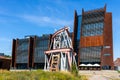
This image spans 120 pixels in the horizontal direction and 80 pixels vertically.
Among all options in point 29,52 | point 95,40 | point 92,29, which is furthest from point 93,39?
point 29,52

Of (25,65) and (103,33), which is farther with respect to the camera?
(25,65)

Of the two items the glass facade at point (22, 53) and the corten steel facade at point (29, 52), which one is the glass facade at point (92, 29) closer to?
the corten steel facade at point (29, 52)

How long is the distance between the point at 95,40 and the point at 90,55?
6839 mm

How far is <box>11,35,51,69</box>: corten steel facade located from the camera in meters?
115

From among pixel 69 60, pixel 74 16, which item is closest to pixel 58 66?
pixel 69 60

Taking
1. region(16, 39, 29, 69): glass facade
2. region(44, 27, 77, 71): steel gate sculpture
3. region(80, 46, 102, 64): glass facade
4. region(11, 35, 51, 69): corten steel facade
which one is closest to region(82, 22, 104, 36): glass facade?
region(80, 46, 102, 64): glass facade

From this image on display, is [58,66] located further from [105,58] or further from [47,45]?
[47,45]

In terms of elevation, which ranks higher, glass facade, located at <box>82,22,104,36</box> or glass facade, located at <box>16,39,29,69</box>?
glass facade, located at <box>82,22,104,36</box>

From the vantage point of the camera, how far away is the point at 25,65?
120812 mm

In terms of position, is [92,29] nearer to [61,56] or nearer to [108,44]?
[108,44]

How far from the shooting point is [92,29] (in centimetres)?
10181

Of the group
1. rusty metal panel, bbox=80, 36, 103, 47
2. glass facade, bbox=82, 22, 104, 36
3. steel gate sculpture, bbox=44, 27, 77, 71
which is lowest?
steel gate sculpture, bbox=44, 27, 77, 71

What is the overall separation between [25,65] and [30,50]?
855cm

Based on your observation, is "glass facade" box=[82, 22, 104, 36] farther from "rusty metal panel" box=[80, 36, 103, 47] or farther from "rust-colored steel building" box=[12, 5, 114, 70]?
"rusty metal panel" box=[80, 36, 103, 47]
